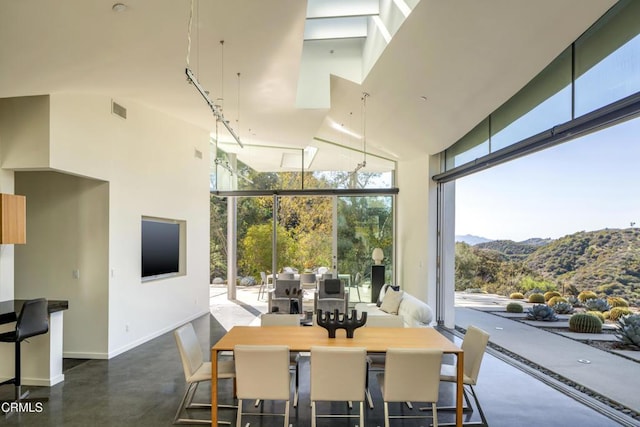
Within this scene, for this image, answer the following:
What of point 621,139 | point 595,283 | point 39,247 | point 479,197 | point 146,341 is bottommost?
point 146,341

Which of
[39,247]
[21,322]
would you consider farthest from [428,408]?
[39,247]

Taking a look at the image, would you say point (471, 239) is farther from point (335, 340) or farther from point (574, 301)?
point (335, 340)

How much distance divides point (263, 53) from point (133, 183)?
307cm

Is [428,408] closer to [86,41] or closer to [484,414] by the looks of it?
[484,414]

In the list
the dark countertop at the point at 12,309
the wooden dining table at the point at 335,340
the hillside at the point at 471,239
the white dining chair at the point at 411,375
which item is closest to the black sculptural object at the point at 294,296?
the wooden dining table at the point at 335,340

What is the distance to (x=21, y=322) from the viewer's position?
360 cm

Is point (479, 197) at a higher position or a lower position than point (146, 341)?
higher

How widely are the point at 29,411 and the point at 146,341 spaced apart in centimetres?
245

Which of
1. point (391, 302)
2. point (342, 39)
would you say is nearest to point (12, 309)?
point (391, 302)

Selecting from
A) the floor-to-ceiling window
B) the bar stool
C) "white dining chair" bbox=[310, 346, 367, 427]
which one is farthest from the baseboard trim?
the floor-to-ceiling window

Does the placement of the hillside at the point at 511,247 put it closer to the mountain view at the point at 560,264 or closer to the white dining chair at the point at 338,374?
the mountain view at the point at 560,264

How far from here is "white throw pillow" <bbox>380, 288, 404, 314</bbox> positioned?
6207 mm

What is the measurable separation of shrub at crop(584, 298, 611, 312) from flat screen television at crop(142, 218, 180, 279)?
8479mm

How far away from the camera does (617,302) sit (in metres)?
7.52
